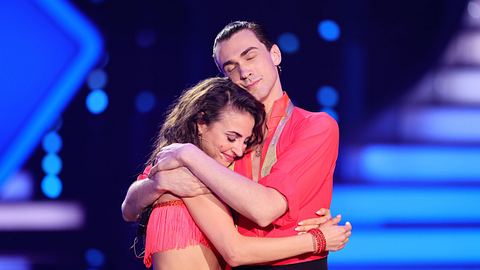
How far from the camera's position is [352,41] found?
14.2ft

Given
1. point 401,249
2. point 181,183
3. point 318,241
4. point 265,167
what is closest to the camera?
point 181,183

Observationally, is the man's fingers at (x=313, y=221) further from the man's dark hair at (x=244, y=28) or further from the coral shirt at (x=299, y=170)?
the man's dark hair at (x=244, y=28)

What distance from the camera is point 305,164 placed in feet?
8.00

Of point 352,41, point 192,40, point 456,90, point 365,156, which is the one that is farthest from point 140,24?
point 456,90

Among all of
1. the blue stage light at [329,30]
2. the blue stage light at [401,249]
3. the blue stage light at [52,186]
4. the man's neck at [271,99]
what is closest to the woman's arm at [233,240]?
the man's neck at [271,99]

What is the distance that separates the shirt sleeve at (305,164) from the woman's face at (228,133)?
0.13 metres

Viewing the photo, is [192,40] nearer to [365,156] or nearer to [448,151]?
[365,156]

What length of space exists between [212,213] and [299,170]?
1.01 ft

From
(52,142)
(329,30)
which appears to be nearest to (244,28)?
(329,30)

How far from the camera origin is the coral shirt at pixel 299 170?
2388 mm

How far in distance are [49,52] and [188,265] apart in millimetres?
2494

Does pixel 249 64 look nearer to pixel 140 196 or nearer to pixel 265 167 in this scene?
pixel 265 167

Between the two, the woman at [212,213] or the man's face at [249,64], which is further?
the man's face at [249,64]

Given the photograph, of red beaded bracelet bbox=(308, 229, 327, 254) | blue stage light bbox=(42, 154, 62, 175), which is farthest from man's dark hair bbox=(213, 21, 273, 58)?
blue stage light bbox=(42, 154, 62, 175)
